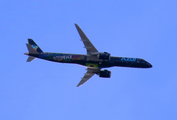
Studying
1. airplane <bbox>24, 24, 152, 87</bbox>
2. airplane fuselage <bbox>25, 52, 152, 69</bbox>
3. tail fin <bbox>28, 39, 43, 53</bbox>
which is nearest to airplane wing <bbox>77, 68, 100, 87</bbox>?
airplane <bbox>24, 24, 152, 87</bbox>

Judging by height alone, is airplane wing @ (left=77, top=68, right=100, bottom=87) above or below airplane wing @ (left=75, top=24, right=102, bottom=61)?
below

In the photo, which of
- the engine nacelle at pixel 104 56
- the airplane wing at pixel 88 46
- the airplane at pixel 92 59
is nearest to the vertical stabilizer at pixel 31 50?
the airplane at pixel 92 59

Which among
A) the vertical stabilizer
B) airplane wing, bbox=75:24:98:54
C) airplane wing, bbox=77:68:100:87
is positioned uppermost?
airplane wing, bbox=75:24:98:54

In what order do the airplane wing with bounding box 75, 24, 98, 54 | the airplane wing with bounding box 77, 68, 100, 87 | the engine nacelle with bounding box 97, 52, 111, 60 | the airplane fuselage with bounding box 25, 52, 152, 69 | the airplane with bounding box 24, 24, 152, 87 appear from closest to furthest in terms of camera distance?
the airplane wing with bounding box 75, 24, 98, 54
the engine nacelle with bounding box 97, 52, 111, 60
the airplane with bounding box 24, 24, 152, 87
the airplane fuselage with bounding box 25, 52, 152, 69
the airplane wing with bounding box 77, 68, 100, 87

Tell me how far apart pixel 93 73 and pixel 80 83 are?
4577mm

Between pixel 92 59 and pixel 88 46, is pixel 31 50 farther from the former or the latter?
pixel 92 59

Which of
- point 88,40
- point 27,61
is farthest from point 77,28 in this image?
point 27,61

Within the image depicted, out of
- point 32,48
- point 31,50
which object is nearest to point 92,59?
point 32,48

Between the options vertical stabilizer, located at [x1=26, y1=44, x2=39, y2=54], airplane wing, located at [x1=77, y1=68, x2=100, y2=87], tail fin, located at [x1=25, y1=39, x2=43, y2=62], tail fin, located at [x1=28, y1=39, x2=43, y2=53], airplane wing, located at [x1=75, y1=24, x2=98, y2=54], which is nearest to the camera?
airplane wing, located at [x1=75, y1=24, x2=98, y2=54]

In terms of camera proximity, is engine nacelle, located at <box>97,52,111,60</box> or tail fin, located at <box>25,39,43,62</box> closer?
engine nacelle, located at <box>97,52,111,60</box>

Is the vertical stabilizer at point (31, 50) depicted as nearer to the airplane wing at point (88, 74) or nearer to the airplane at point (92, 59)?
the airplane at point (92, 59)

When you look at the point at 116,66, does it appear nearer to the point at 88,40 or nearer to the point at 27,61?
the point at 88,40

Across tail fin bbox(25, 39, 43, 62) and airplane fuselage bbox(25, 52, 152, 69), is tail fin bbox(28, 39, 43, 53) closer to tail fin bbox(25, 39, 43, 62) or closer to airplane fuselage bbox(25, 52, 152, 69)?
tail fin bbox(25, 39, 43, 62)

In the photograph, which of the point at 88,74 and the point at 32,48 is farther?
the point at 88,74
